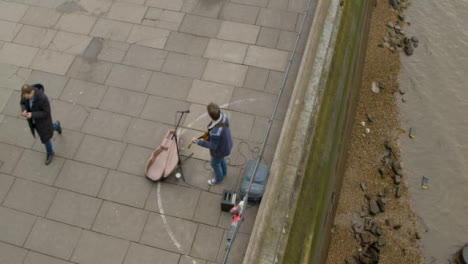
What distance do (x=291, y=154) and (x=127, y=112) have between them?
3.32 m

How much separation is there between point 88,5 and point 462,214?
33.2 ft

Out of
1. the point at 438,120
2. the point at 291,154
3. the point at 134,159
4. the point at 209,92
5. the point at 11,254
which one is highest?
the point at 291,154

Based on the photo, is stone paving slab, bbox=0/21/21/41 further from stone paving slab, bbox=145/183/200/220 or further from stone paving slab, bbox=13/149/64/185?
stone paving slab, bbox=145/183/200/220

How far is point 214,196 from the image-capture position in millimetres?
6520

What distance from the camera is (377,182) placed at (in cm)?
964

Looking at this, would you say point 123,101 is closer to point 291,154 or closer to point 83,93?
point 83,93

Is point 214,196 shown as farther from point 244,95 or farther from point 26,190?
point 26,190

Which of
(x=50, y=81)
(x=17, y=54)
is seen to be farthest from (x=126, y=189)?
(x=17, y=54)

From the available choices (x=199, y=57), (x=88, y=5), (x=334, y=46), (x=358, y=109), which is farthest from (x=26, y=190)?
(x=358, y=109)

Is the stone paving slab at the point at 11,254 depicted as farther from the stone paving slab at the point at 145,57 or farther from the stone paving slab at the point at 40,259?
the stone paving slab at the point at 145,57

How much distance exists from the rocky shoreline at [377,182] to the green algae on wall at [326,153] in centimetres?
84

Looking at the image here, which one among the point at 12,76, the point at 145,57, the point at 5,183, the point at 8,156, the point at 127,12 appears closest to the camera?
the point at 5,183

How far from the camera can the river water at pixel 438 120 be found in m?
9.24

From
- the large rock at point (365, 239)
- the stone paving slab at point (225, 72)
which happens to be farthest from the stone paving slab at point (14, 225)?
the large rock at point (365, 239)
